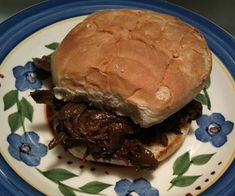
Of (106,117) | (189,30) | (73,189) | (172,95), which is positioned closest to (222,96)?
(189,30)

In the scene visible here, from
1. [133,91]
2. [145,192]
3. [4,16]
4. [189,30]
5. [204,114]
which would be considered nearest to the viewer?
[133,91]

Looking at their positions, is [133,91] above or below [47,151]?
above

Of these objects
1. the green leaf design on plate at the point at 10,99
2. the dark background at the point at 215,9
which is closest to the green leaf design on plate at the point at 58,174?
the green leaf design on plate at the point at 10,99

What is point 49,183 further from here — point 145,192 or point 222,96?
point 222,96

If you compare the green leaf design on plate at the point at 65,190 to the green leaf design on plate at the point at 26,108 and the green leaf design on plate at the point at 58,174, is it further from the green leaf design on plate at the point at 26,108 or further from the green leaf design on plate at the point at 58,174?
the green leaf design on plate at the point at 26,108

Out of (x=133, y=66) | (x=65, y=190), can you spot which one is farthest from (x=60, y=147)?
(x=133, y=66)

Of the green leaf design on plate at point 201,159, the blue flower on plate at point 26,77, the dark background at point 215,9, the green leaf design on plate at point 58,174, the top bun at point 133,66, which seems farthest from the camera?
the dark background at point 215,9

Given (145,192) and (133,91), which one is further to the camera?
(145,192)

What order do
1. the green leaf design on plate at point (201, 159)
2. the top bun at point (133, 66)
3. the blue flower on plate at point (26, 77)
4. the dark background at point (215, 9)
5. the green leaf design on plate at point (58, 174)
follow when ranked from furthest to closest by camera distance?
the dark background at point (215, 9), the blue flower on plate at point (26, 77), the green leaf design on plate at point (201, 159), the green leaf design on plate at point (58, 174), the top bun at point (133, 66)
